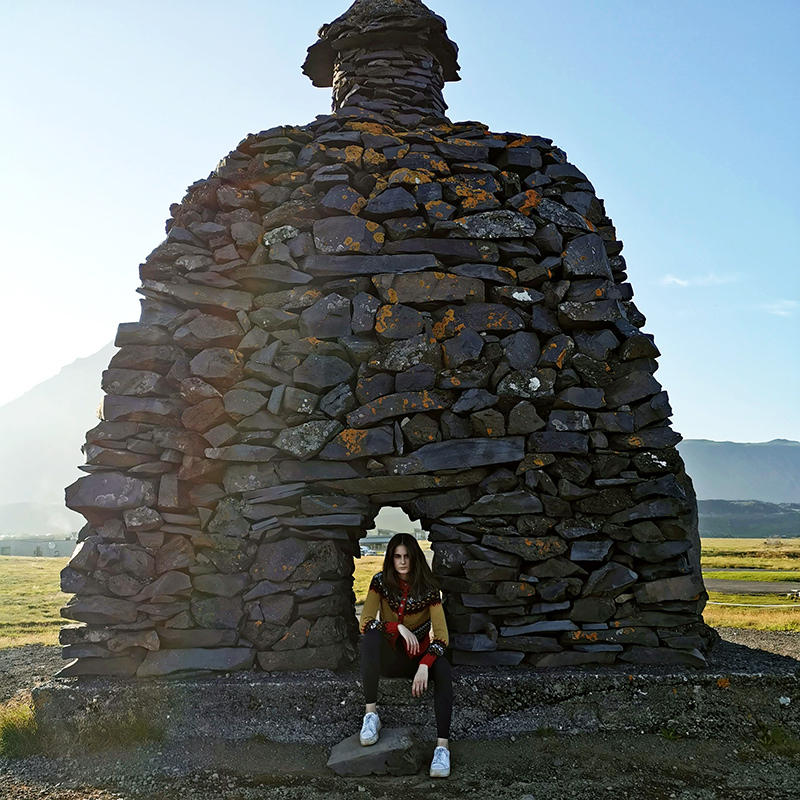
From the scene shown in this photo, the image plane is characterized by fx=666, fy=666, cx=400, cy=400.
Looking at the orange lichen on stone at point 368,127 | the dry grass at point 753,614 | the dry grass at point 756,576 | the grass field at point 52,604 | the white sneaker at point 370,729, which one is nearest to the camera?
the white sneaker at point 370,729

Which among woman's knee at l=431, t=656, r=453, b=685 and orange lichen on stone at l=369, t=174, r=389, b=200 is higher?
orange lichen on stone at l=369, t=174, r=389, b=200

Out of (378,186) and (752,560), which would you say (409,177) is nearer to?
(378,186)

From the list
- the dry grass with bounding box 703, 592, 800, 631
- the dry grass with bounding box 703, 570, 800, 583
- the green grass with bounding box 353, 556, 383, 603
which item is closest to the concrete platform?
the dry grass with bounding box 703, 592, 800, 631

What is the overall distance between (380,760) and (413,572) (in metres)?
1.39

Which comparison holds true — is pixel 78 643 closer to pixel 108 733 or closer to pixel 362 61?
pixel 108 733

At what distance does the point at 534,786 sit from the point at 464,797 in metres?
0.54

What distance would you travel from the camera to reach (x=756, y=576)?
23.8 meters

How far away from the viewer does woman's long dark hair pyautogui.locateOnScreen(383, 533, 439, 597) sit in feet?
17.7

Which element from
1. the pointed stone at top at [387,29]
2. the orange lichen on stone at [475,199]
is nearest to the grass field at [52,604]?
the orange lichen on stone at [475,199]

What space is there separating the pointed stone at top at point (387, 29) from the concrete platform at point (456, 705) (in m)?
7.69

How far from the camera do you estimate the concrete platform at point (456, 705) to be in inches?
212

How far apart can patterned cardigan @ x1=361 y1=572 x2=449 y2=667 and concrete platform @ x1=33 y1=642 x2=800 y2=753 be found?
442 mm

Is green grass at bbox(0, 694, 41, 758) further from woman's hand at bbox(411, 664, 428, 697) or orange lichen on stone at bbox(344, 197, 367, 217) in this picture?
orange lichen on stone at bbox(344, 197, 367, 217)

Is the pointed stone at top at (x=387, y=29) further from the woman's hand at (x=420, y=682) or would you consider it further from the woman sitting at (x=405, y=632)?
the woman's hand at (x=420, y=682)
